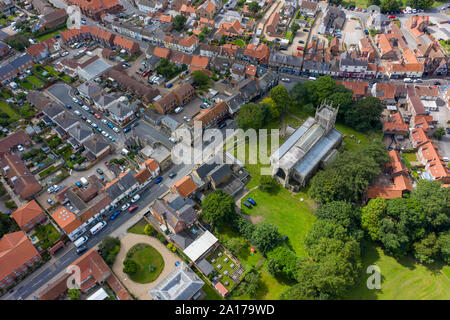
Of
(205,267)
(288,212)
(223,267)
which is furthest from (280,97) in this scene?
(205,267)

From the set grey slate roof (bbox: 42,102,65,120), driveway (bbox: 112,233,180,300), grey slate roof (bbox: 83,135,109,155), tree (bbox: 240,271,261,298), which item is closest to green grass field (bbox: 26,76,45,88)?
grey slate roof (bbox: 42,102,65,120)

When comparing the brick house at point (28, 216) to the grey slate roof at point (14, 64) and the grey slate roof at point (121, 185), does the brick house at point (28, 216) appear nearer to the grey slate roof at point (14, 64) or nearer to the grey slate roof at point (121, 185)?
the grey slate roof at point (121, 185)

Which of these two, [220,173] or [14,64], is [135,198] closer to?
[220,173]

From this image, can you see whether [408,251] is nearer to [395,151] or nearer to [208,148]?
[395,151]

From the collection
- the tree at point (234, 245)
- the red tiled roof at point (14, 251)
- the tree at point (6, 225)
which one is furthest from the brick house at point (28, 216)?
the tree at point (234, 245)

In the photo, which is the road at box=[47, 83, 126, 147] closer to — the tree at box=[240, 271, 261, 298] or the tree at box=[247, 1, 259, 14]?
the tree at box=[240, 271, 261, 298]
